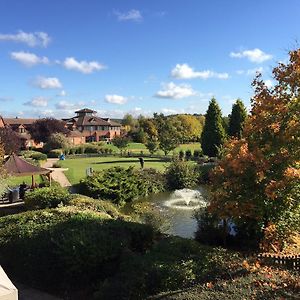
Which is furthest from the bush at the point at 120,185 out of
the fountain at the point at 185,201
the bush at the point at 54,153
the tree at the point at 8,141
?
the bush at the point at 54,153

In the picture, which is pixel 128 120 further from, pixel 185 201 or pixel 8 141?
pixel 185 201

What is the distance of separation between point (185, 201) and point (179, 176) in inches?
266

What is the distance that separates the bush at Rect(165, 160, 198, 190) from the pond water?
1.11m

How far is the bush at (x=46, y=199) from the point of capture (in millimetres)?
16781

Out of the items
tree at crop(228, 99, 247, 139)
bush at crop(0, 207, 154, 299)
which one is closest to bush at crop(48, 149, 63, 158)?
tree at crop(228, 99, 247, 139)

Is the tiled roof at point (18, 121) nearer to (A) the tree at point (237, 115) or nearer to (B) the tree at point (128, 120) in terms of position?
(B) the tree at point (128, 120)

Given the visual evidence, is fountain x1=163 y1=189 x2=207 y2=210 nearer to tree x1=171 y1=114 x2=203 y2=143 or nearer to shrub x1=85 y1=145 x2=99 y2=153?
shrub x1=85 y1=145 x2=99 y2=153

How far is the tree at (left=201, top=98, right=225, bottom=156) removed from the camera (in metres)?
49.3

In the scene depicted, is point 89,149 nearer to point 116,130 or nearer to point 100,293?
point 116,130

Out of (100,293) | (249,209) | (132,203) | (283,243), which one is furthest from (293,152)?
(132,203)

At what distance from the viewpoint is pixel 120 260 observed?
952cm

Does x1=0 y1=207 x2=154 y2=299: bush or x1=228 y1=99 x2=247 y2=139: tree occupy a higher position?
x1=228 y1=99 x2=247 y2=139: tree

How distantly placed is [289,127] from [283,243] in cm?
337

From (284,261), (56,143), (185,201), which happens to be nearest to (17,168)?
(185,201)
